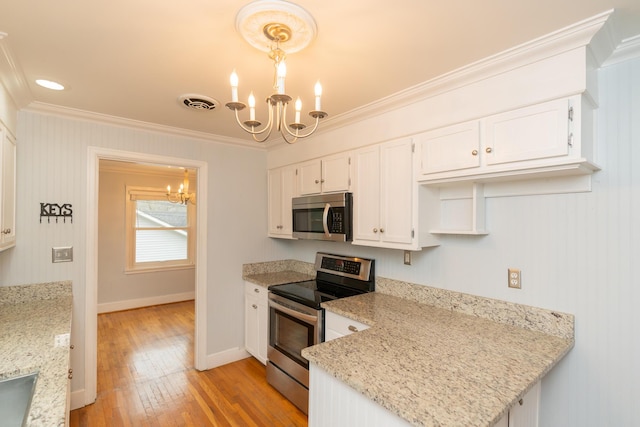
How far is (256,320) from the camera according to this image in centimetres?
316

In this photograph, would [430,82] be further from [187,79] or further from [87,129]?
[87,129]

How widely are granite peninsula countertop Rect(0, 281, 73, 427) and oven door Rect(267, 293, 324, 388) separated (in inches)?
57.7

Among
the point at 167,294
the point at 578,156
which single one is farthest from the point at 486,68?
the point at 167,294

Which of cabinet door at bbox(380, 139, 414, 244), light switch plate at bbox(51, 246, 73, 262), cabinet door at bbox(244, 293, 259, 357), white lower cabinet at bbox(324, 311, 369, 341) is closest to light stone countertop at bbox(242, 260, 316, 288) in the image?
cabinet door at bbox(244, 293, 259, 357)

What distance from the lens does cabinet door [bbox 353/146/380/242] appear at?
2354 mm

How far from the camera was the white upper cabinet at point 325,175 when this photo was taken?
103 inches

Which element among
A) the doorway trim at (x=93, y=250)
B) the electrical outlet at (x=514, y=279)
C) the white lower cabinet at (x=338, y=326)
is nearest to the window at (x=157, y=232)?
the doorway trim at (x=93, y=250)

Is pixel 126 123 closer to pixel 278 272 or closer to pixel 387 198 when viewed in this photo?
pixel 278 272

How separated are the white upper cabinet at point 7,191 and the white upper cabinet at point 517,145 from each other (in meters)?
2.59

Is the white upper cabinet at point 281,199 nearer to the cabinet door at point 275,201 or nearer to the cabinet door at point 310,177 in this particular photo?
the cabinet door at point 275,201

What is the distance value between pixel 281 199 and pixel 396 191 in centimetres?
146

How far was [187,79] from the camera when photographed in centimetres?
190

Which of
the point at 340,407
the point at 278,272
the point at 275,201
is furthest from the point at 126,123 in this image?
the point at 340,407

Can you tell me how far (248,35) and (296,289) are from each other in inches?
80.4
